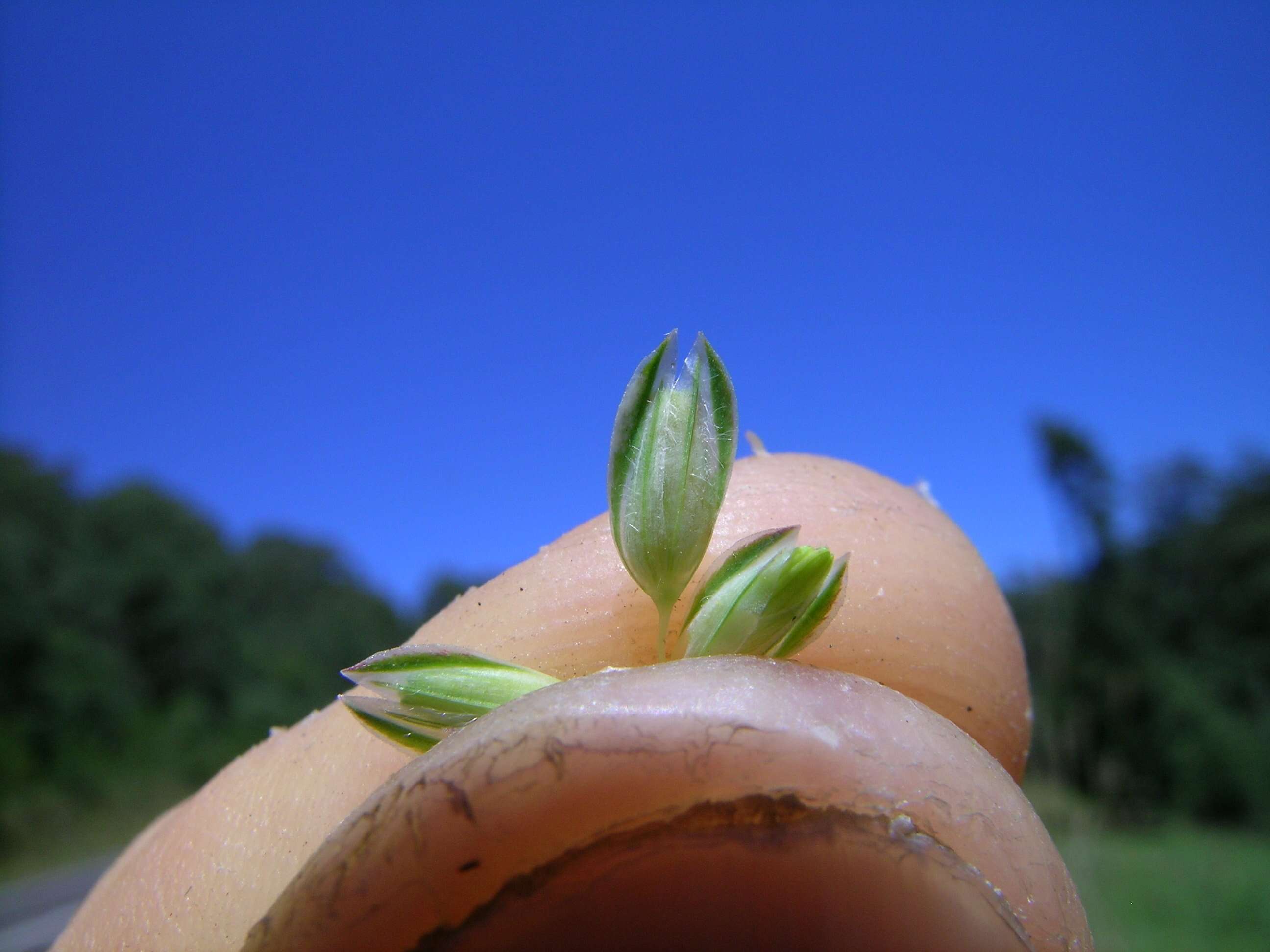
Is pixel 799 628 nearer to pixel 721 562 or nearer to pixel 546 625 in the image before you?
pixel 721 562

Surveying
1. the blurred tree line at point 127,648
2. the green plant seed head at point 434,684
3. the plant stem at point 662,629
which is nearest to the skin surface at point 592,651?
the plant stem at point 662,629

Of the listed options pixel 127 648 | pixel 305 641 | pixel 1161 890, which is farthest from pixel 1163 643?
pixel 127 648

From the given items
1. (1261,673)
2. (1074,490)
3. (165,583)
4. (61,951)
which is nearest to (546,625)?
(61,951)

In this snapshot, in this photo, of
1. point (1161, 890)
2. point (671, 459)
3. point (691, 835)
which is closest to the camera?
point (691, 835)

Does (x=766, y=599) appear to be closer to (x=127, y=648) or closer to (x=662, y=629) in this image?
(x=662, y=629)

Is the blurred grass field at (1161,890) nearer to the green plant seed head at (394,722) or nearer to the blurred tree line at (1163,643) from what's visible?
the blurred tree line at (1163,643)

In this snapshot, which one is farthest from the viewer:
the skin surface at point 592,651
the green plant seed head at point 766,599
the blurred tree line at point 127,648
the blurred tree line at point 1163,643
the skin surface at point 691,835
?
the blurred tree line at point 1163,643

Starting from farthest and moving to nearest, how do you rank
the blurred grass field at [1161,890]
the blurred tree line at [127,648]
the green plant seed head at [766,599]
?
the blurred tree line at [127,648] < the blurred grass field at [1161,890] < the green plant seed head at [766,599]
